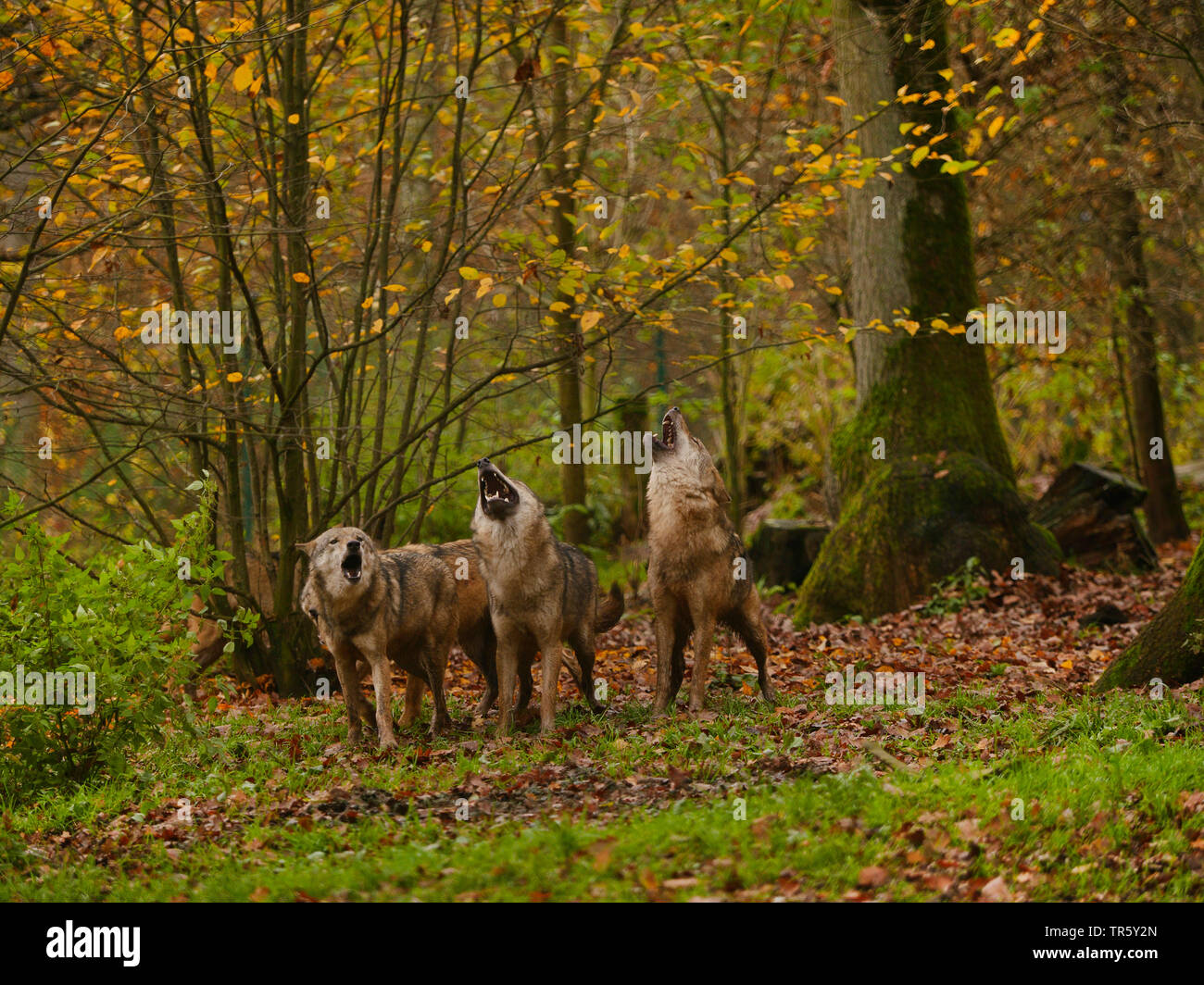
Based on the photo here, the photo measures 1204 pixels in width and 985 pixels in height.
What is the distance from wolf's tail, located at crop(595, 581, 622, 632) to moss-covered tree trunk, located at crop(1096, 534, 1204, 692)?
375 cm

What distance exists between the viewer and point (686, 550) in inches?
339

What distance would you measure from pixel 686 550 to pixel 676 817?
2.97m

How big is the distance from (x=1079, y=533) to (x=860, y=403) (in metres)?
3.26

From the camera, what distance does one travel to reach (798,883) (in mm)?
5223

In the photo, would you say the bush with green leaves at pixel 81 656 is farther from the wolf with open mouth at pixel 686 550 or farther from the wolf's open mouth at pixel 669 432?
the wolf's open mouth at pixel 669 432

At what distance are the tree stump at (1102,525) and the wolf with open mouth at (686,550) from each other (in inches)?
276

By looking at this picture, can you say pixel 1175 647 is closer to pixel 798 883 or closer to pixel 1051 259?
pixel 798 883

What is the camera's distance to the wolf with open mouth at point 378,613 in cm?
810

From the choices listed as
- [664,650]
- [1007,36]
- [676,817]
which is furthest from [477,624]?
[1007,36]

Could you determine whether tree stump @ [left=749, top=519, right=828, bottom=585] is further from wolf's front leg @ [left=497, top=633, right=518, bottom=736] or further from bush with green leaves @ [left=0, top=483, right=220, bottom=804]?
bush with green leaves @ [left=0, top=483, right=220, bottom=804]

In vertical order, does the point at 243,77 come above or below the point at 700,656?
above

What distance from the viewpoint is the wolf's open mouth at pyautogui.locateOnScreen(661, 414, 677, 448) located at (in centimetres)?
875

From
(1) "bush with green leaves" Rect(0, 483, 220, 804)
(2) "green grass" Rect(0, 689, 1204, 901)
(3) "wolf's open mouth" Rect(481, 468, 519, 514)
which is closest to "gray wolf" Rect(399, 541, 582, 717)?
(3) "wolf's open mouth" Rect(481, 468, 519, 514)

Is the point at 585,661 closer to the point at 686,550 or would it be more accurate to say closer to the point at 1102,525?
the point at 686,550
